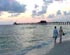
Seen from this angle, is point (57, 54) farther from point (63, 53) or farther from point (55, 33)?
point (55, 33)

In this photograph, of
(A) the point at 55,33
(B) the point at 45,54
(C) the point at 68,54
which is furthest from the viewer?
(A) the point at 55,33

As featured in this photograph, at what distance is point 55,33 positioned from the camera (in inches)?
805

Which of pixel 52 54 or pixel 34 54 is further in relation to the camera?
pixel 34 54

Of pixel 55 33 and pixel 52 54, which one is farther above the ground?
pixel 55 33

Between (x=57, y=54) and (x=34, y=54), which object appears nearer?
(x=57, y=54)

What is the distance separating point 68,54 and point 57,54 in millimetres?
851

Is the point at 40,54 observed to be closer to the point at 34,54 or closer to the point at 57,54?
the point at 34,54

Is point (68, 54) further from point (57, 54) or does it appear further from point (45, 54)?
point (45, 54)

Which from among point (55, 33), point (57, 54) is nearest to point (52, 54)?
point (57, 54)

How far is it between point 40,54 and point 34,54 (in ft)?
1.74

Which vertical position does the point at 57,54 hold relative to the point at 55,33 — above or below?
below

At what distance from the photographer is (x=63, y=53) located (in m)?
16.5

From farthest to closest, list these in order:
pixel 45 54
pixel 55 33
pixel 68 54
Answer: pixel 55 33
pixel 45 54
pixel 68 54

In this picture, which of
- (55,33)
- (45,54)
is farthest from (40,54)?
(55,33)
